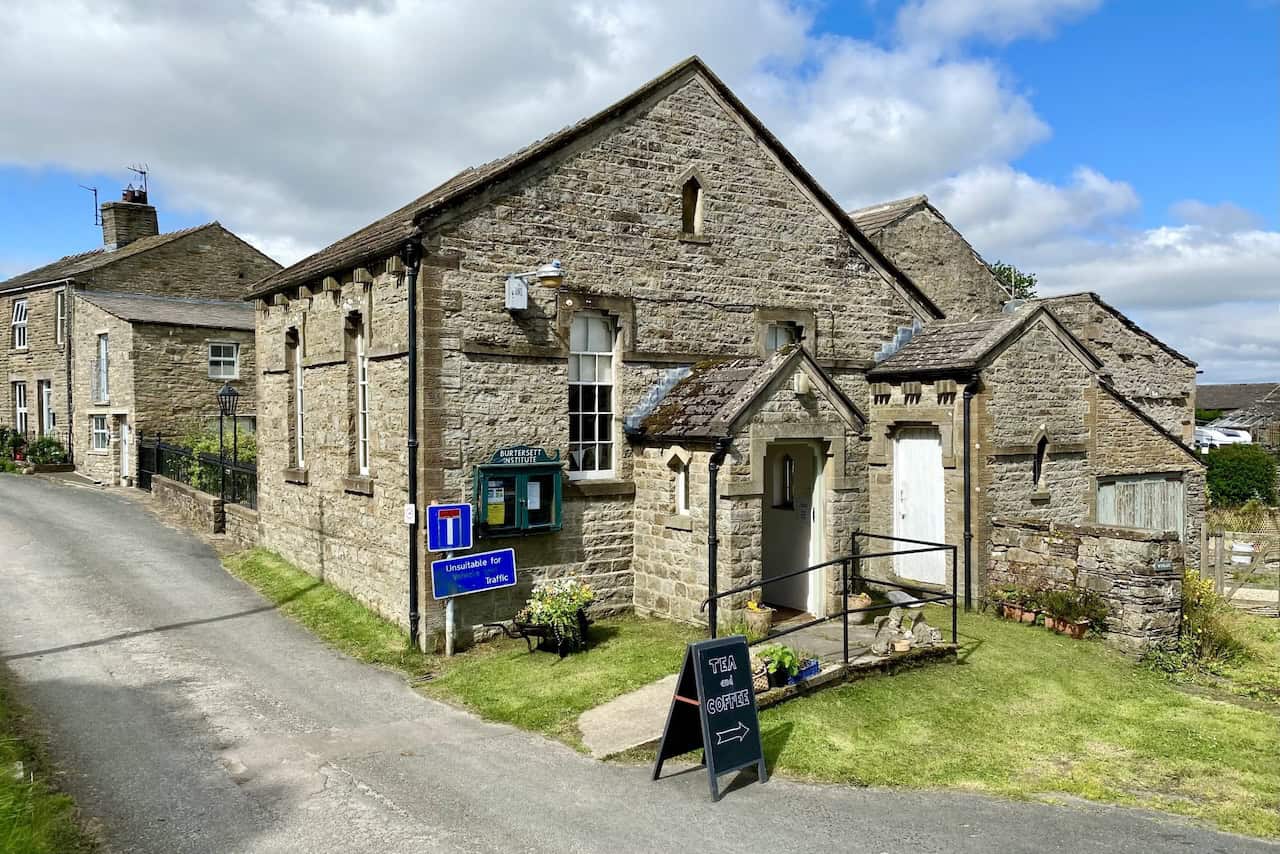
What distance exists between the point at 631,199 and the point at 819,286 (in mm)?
4019

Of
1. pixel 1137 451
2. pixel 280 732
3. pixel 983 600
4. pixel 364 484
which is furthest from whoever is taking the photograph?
pixel 1137 451

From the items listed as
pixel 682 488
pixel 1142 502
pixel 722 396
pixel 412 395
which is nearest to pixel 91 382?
pixel 412 395

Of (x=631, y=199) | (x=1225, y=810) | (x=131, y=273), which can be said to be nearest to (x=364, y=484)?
(x=631, y=199)

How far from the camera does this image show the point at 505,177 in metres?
12.5

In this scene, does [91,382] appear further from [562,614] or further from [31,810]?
[31,810]

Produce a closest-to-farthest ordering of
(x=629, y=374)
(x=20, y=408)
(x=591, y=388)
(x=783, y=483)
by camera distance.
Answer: (x=591, y=388)
(x=629, y=374)
(x=783, y=483)
(x=20, y=408)

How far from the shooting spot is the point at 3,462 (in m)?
29.2

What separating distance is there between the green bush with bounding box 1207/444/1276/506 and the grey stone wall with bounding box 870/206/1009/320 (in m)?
19.0

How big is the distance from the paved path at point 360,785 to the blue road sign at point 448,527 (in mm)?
1760

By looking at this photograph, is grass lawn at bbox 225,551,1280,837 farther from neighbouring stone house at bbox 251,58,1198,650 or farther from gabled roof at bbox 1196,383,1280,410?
gabled roof at bbox 1196,383,1280,410

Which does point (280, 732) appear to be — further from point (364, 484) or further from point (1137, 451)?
point (1137, 451)

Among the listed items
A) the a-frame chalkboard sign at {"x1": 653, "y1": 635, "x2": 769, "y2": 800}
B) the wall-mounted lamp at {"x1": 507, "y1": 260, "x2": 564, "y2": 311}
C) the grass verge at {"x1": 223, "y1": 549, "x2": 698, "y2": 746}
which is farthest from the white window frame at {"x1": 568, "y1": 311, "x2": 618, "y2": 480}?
the a-frame chalkboard sign at {"x1": 653, "y1": 635, "x2": 769, "y2": 800}

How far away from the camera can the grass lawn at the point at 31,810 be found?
21.1ft

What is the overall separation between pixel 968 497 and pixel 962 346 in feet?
8.52
